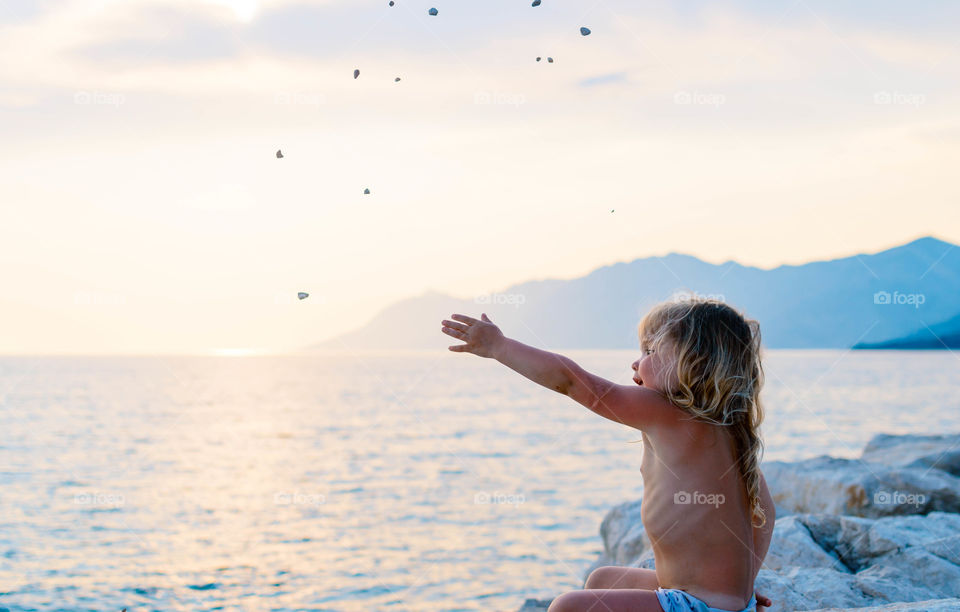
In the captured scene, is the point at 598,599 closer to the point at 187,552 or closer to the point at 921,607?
the point at 921,607

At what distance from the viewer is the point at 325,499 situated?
19.2 meters

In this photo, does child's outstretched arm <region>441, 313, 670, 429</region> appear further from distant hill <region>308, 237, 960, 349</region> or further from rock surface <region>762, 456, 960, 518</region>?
distant hill <region>308, 237, 960, 349</region>

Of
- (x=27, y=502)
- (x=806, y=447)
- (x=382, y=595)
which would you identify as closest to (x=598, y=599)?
(x=382, y=595)

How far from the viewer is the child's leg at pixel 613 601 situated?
3148mm

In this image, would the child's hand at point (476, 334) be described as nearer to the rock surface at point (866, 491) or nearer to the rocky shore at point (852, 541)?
the rocky shore at point (852, 541)

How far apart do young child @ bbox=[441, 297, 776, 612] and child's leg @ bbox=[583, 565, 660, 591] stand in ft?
0.63

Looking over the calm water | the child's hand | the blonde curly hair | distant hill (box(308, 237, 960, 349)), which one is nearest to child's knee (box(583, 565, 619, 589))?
the blonde curly hair

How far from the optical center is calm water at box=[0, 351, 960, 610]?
460 inches

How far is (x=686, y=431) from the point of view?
3.23 meters

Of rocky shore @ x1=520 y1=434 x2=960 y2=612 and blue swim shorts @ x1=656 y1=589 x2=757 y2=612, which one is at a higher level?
blue swim shorts @ x1=656 y1=589 x2=757 y2=612

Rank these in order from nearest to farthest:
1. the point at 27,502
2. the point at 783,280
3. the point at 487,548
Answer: the point at 487,548
the point at 27,502
the point at 783,280

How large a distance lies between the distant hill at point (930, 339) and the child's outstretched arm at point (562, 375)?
90191 mm

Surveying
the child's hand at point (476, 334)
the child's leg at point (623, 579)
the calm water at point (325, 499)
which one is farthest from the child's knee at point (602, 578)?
the calm water at point (325, 499)

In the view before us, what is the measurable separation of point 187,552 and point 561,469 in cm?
1143
